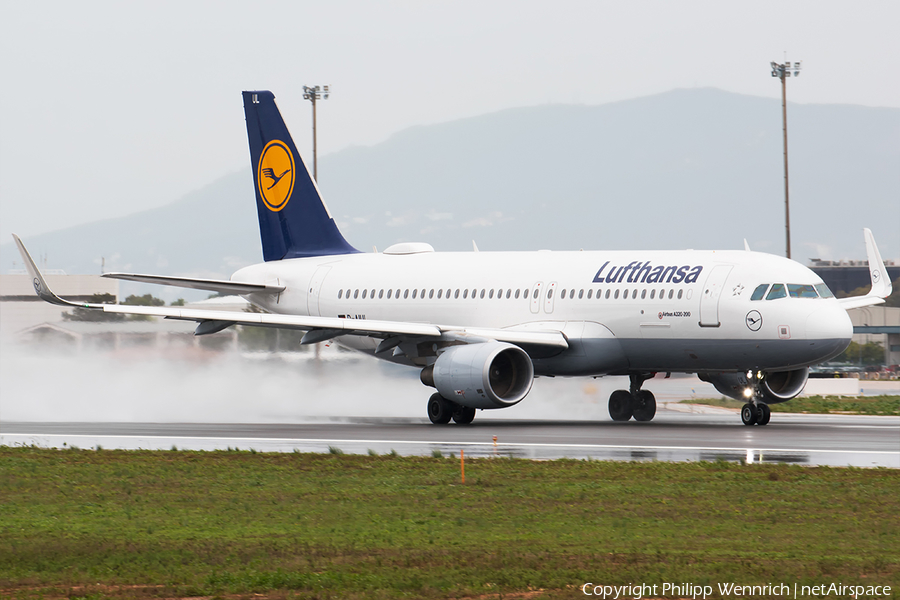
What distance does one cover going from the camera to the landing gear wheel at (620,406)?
32781mm

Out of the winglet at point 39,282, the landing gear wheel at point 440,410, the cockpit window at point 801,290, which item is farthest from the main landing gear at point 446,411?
the winglet at point 39,282

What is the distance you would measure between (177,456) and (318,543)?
914 centimetres

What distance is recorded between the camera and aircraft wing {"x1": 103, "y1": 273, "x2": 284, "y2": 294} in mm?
32250

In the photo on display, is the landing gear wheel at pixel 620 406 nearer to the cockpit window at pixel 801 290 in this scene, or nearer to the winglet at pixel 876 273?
the cockpit window at pixel 801 290

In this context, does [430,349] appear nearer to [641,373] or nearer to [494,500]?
[641,373]

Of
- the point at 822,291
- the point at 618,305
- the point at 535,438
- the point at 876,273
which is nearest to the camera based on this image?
the point at 535,438

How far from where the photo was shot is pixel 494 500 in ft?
49.1

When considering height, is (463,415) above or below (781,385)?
below

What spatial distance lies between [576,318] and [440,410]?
3983 millimetres

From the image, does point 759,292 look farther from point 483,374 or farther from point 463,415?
point 463,415

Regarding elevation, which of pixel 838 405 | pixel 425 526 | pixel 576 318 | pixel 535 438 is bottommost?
pixel 838 405

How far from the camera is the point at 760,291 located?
28109mm

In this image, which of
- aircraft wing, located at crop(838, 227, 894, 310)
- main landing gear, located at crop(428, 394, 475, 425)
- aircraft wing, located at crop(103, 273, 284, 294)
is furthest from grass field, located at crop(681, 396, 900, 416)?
aircraft wing, located at crop(103, 273, 284, 294)

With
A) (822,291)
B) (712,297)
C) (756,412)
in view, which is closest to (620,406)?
(756,412)
